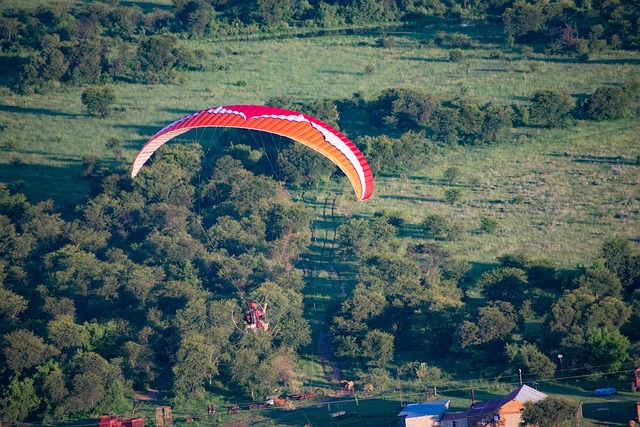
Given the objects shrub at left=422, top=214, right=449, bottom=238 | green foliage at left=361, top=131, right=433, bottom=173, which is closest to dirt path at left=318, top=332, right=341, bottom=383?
shrub at left=422, top=214, right=449, bottom=238

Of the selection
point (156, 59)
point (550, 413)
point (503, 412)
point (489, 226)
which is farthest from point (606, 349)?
point (156, 59)

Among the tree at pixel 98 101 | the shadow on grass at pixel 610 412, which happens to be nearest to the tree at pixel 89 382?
the shadow on grass at pixel 610 412

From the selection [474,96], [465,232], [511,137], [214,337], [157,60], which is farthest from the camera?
[157,60]

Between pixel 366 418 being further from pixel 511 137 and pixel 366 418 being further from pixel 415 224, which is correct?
pixel 511 137

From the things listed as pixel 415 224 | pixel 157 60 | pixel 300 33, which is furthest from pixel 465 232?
pixel 300 33

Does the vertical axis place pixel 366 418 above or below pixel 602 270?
below

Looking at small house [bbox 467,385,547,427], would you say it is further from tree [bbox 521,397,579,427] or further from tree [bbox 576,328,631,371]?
tree [bbox 576,328,631,371]
